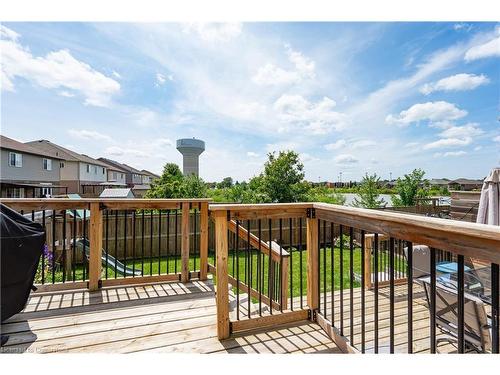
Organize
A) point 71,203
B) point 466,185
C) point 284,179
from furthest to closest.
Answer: point 466,185, point 284,179, point 71,203

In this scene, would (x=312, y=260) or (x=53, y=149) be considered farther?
(x=53, y=149)

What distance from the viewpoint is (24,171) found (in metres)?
18.1

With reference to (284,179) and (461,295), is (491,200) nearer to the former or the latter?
(461,295)

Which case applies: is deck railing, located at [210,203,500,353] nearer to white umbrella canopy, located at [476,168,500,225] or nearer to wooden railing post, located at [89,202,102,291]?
white umbrella canopy, located at [476,168,500,225]

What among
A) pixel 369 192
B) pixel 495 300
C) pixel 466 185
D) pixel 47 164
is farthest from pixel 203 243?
pixel 466 185

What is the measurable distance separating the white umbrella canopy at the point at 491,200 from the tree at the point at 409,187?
11.5 meters

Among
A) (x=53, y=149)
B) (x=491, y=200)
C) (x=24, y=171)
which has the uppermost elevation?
(x=53, y=149)

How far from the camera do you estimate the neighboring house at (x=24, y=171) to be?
15.9m

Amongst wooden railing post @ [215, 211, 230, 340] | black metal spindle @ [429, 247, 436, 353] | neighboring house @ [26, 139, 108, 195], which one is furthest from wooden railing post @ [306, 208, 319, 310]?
neighboring house @ [26, 139, 108, 195]

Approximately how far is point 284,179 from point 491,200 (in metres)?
8.13

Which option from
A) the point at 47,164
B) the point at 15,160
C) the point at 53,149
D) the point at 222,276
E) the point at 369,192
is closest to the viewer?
the point at 222,276

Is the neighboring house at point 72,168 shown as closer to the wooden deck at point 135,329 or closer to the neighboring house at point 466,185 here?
the wooden deck at point 135,329
